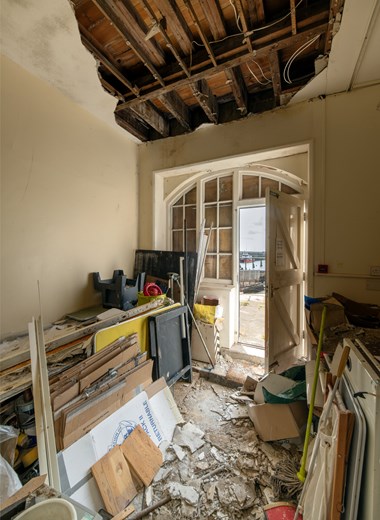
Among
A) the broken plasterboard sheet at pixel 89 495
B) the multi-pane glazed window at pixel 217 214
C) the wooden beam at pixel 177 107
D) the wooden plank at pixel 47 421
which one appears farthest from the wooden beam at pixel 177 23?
the broken plasterboard sheet at pixel 89 495

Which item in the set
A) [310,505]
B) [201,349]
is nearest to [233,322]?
[201,349]

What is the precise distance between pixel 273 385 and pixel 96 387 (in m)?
1.49

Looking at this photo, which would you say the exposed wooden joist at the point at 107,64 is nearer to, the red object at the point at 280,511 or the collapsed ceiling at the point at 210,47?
the collapsed ceiling at the point at 210,47

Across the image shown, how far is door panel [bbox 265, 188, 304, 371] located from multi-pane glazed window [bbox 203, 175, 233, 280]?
0.84 meters

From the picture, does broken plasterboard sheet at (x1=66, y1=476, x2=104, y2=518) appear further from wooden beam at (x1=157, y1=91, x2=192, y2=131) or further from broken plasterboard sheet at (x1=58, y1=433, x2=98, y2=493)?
wooden beam at (x1=157, y1=91, x2=192, y2=131)

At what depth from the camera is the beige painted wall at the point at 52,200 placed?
6.52ft

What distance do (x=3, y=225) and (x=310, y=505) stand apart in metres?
2.82

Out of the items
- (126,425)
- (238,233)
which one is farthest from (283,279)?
(126,425)

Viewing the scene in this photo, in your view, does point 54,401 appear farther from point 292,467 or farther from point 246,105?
point 246,105

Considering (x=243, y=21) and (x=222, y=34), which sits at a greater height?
(x=222, y=34)

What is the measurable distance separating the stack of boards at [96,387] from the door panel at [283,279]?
1.32m

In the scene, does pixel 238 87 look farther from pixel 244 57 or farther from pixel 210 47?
pixel 210 47

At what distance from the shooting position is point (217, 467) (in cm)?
162

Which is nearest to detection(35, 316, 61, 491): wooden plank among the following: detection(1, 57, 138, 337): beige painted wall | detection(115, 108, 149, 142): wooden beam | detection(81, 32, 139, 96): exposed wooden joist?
detection(1, 57, 138, 337): beige painted wall
